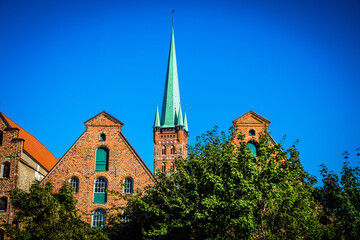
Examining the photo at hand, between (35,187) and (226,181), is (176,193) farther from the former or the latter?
(35,187)

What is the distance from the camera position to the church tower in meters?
89.1

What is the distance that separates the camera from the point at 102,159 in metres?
31.5

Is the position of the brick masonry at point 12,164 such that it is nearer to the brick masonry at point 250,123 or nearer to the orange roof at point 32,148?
the orange roof at point 32,148

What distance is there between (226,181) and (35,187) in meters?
14.3

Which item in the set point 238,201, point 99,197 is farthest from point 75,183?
point 238,201

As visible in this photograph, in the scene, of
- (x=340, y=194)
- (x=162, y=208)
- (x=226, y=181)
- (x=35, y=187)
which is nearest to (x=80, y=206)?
(x=35, y=187)

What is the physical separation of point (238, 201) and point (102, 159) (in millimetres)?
15725

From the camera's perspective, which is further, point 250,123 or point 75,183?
point 250,123

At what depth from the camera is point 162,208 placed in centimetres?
2331

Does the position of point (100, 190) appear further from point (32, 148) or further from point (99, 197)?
point (32, 148)

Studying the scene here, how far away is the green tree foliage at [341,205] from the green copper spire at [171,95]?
2770 inches

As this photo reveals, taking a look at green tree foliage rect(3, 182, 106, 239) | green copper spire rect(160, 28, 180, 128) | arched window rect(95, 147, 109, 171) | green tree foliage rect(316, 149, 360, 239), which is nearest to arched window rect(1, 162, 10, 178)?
green tree foliage rect(3, 182, 106, 239)

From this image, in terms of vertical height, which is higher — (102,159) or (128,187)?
(102,159)

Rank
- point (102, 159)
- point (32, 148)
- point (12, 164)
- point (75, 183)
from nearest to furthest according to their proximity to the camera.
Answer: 1. point (12, 164)
2. point (75, 183)
3. point (102, 159)
4. point (32, 148)
